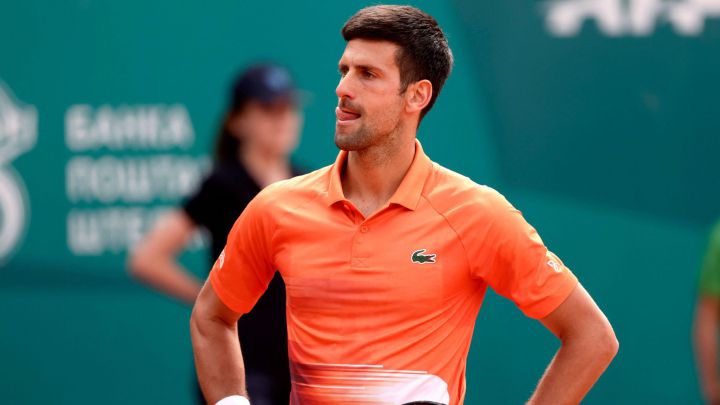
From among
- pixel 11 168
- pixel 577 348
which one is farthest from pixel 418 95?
pixel 11 168

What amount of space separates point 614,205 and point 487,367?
2.84ft

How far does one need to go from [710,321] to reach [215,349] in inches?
103

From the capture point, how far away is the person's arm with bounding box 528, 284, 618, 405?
2.70 metres

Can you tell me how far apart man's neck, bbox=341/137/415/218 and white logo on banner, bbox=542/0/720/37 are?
267 cm

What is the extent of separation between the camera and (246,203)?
4277 mm

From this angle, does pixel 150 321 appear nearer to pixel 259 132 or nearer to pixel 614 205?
pixel 259 132

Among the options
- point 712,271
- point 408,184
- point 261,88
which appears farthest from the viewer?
point 712,271

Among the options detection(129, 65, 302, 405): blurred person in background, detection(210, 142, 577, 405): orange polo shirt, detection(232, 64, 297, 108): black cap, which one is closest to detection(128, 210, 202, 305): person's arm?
detection(129, 65, 302, 405): blurred person in background

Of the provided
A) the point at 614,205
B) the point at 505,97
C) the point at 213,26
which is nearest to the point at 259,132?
the point at 213,26

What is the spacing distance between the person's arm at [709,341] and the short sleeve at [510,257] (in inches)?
95.5

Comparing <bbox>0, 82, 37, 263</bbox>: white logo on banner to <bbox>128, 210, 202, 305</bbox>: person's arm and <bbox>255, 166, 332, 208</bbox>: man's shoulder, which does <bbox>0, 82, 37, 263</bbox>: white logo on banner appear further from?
<bbox>255, 166, 332, 208</bbox>: man's shoulder

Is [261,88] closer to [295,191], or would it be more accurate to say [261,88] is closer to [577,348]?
[295,191]

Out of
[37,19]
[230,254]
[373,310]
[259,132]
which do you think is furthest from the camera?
[37,19]

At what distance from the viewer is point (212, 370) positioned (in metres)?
2.97
